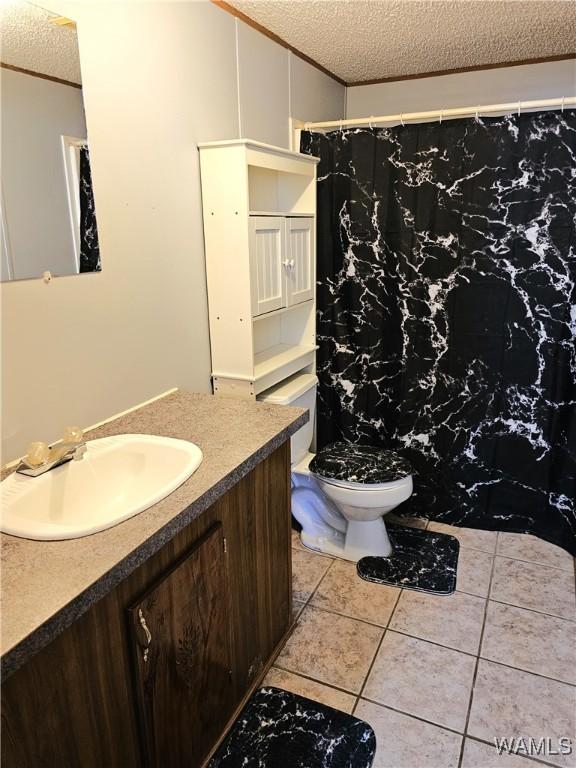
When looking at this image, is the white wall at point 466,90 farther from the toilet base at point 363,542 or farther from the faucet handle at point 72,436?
the faucet handle at point 72,436

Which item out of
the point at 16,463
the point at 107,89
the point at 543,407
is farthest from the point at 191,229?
the point at 543,407

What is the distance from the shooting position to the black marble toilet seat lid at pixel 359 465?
7.55 ft

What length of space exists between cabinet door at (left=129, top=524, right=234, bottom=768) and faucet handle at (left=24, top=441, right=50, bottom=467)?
41 cm

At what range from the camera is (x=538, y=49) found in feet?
8.04

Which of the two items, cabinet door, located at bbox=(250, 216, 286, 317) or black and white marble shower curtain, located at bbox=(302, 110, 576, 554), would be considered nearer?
cabinet door, located at bbox=(250, 216, 286, 317)

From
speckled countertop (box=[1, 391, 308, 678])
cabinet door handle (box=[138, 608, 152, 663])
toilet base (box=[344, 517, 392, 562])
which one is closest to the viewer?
speckled countertop (box=[1, 391, 308, 678])

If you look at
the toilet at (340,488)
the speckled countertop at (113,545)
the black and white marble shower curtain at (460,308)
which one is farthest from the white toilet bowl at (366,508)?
the speckled countertop at (113,545)

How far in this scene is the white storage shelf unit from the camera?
1942mm

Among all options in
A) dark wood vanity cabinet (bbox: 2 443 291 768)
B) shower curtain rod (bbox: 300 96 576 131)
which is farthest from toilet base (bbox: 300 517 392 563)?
shower curtain rod (bbox: 300 96 576 131)

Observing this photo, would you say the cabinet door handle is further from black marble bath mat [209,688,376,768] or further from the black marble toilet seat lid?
the black marble toilet seat lid

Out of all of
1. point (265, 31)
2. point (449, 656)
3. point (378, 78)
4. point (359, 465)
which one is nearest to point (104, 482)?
point (359, 465)

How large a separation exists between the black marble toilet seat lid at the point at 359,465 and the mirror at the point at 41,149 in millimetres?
1317

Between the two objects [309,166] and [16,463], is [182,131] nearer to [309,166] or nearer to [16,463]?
[309,166]

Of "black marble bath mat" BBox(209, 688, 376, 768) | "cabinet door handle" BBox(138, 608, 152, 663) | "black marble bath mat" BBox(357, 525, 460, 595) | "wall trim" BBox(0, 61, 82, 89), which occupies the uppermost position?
"wall trim" BBox(0, 61, 82, 89)
